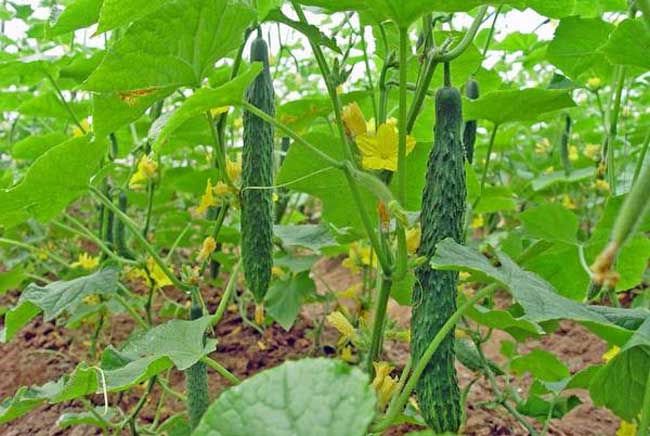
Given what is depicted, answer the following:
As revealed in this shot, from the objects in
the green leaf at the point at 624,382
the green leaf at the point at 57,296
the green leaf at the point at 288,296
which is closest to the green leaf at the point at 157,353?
the green leaf at the point at 57,296

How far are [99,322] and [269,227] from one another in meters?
1.09

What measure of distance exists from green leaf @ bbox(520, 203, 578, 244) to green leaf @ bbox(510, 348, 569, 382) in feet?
1.29

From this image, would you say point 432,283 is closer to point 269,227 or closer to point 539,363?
point 269,227

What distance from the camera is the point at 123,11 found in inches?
37.9

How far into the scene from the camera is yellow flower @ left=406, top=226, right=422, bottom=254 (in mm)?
1028

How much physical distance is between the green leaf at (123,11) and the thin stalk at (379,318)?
18.6 inches

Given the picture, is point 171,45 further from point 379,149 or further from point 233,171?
point 233,171

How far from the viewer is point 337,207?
1.35m

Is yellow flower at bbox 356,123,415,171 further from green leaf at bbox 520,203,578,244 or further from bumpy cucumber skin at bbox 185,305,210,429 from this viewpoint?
bumpy cucumber skin at bbox 185,305,210,429

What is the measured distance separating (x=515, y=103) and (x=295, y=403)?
916 mm

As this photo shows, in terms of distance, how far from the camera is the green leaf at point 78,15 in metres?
1.21

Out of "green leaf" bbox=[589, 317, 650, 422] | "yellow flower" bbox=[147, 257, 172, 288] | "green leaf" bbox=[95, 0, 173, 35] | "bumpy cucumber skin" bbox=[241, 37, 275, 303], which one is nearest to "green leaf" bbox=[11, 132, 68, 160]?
"yellow flower" bbox=[147, 257, 172, 288]

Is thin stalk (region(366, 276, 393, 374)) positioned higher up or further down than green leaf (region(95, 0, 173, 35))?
further down

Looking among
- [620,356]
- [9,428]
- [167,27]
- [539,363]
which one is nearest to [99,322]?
[9,428]
